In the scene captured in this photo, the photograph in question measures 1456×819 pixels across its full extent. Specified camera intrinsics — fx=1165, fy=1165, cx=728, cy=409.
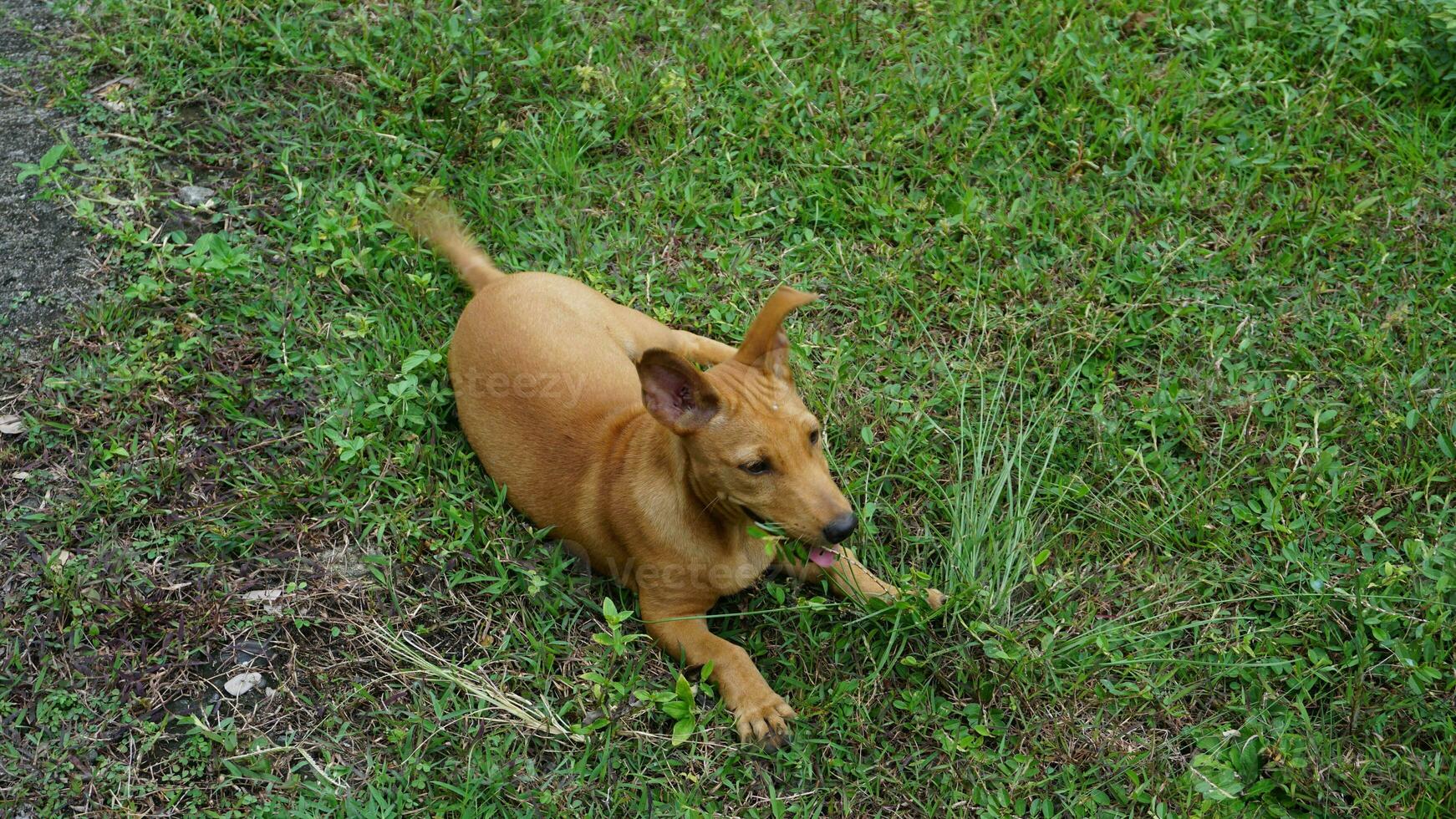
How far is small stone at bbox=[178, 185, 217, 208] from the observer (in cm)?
528

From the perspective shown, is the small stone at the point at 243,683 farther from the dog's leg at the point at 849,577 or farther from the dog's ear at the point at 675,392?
the dog's leg at the point at 849,577

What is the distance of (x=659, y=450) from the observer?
13.0ft

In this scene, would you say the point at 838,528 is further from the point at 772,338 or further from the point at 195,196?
the point at 195,196

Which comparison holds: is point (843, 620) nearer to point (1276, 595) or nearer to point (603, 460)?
point (603, 460)

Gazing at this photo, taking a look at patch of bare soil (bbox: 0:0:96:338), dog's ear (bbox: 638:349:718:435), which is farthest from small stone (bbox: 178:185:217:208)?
dog's ear (bbox: 638:349:718:435)

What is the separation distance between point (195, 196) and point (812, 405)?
9.85 ft

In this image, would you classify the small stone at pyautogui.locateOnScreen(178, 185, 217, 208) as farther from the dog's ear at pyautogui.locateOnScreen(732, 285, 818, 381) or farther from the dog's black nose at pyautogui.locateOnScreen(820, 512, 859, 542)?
the dog's black nose at pyautogui.locateOnScreen(820, 512, 859, 542)

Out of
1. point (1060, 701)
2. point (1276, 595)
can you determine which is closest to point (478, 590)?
point (1060, 701)

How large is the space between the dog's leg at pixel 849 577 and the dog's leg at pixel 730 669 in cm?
36

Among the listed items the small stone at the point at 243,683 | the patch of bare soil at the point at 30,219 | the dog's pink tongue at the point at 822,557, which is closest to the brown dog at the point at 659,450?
the dog's pink tongue at the point at 822,557

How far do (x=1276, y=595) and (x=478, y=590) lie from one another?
2.75 meters

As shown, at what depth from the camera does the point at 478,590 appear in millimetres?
4129

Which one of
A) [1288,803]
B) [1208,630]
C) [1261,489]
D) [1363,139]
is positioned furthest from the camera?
[1363,139]

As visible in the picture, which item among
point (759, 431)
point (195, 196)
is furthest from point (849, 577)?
point (195, 196)
